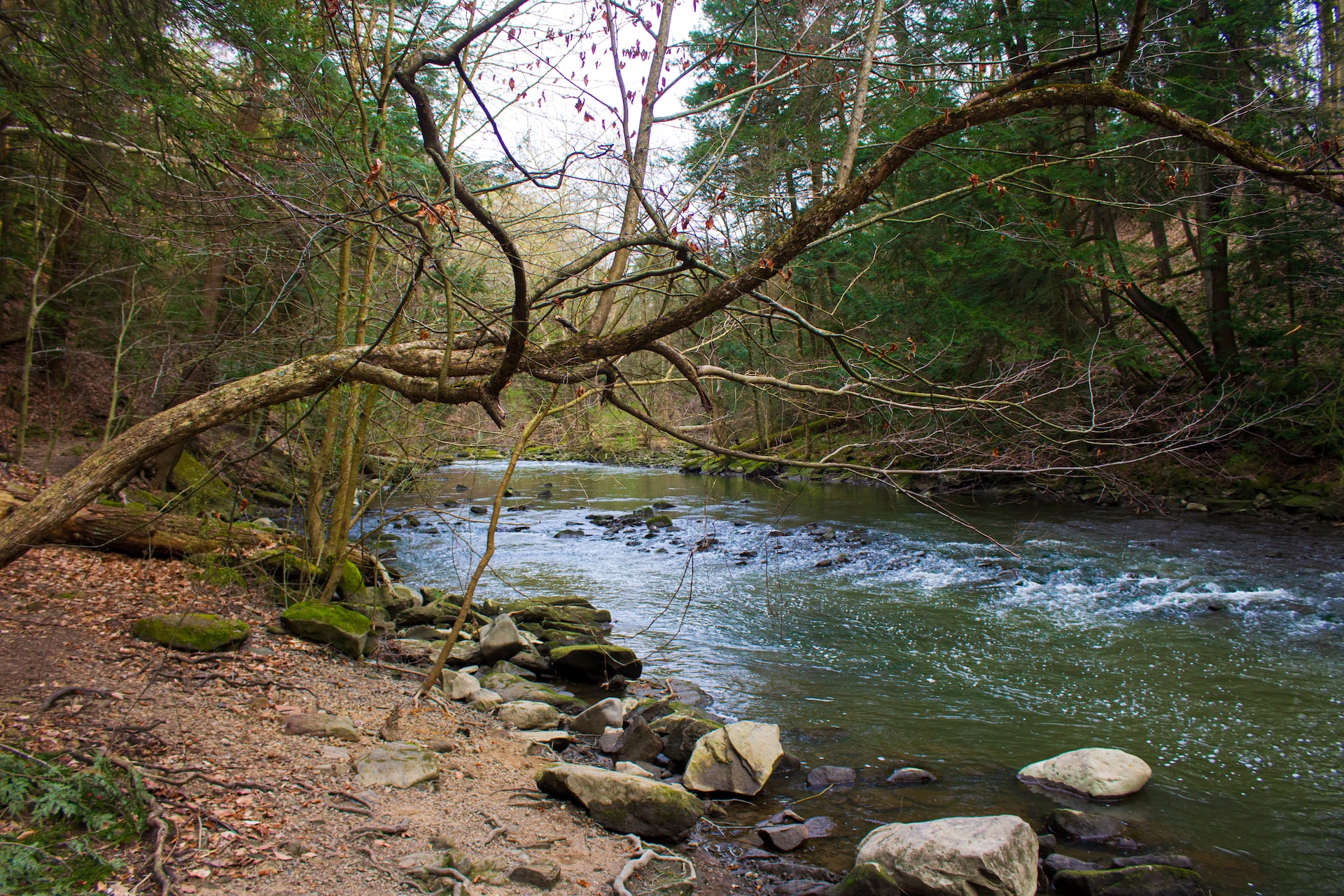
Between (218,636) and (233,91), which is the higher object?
(233,91)

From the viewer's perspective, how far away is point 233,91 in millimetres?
6086

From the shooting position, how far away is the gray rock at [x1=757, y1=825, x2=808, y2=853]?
4.08 meters

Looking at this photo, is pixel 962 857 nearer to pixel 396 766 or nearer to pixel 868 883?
Result: pixel 868 883

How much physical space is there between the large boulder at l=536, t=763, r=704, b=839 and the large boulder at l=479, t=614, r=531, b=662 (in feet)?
10.6

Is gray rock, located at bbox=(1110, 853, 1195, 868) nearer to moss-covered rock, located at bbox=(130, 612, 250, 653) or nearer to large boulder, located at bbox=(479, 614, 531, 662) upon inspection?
large boulder, located at bbox=(479, 614, 531, 662)

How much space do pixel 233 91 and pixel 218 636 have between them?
14.7 feet

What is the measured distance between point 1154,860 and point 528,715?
415cm

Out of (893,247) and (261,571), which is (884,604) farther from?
(893,247)

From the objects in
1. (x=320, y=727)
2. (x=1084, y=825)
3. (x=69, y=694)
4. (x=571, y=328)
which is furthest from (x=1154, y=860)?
(x=69, y=694)

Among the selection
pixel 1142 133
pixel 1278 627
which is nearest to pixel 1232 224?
pixel 1142 133

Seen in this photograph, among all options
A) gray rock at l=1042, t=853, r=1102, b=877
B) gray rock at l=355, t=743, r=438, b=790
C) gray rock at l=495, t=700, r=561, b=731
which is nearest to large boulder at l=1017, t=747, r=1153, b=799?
gray rock at l=1042, t=853, r=1102, b=877

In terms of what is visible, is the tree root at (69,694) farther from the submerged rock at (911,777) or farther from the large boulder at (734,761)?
the submerged rock at (911,777)

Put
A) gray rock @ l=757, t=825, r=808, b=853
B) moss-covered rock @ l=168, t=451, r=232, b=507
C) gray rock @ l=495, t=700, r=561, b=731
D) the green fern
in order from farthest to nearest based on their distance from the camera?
1. moss-covered rock @ l=168, t=451, r=232, b=507
2. gray rock @ l=495, t=700, r=561, b=731
3. gray rock @ l=757, t=825, r=808, b=853
4. the green fern

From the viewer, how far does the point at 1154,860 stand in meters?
3.89
